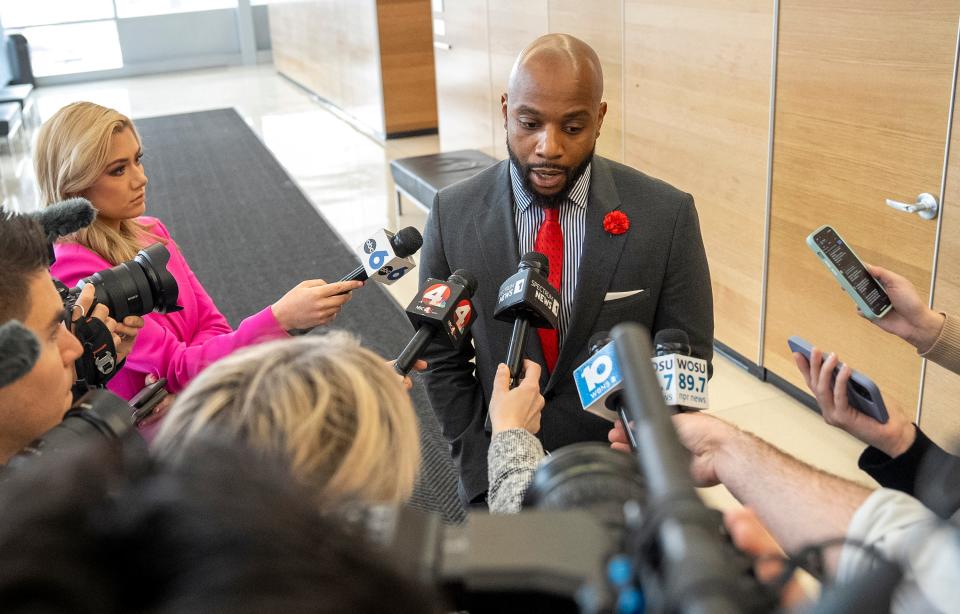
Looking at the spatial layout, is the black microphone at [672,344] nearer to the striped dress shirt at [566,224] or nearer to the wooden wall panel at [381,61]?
the striped dress shirt at [566,224]

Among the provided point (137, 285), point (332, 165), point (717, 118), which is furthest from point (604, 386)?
point (332, 165)

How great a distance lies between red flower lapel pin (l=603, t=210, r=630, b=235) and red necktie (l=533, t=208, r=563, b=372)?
4.2 inches

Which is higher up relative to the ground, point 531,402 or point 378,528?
point 378,528

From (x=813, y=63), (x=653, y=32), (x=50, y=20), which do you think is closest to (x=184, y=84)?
(x=50, y=20)

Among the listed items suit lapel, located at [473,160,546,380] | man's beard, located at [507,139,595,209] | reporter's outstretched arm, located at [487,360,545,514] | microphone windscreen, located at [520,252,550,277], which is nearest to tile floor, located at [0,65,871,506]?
suit lapel, located at [473,160,546,380]

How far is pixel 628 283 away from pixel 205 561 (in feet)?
4.56

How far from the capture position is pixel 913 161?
251cm

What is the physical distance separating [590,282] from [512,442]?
2.06 feet

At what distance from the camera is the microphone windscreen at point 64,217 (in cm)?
154

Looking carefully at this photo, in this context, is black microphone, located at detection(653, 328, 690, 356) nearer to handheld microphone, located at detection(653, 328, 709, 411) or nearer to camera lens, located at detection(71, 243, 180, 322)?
handheld microphone, located at detection(653, 328, 709, 411)

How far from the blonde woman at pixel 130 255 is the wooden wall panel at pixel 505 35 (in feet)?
8.38

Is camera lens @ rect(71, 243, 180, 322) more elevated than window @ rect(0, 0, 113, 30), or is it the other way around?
window @ rect(0, 0, 113, 30)

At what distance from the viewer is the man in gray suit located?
176cm

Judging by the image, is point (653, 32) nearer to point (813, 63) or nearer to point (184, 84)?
point (813, 63)
